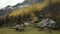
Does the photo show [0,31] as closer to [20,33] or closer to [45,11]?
[20,33]

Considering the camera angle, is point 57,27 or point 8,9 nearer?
point 57,27

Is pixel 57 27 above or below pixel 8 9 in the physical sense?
below

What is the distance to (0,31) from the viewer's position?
6.02 meters

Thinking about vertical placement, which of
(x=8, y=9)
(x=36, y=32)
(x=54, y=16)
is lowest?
(x=36, y=32)

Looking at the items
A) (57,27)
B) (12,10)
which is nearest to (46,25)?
(57,27)

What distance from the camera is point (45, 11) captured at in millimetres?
5941

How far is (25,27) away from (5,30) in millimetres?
664

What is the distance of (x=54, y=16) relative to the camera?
5.82 metres

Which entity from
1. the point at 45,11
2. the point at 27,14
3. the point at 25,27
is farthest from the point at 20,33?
the point at 45,11

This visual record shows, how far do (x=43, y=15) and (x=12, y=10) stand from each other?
3.51 ft

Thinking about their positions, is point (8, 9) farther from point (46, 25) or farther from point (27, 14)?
point (46, 25)

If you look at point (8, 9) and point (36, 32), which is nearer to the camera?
point (36, 32)

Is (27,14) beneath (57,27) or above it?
above

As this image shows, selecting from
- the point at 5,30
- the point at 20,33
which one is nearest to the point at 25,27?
the point at 20,33
